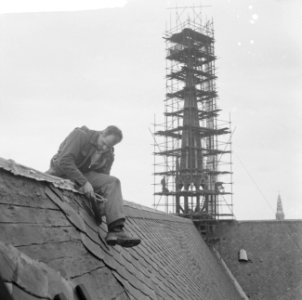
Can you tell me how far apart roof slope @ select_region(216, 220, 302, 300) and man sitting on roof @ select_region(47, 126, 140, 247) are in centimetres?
1974

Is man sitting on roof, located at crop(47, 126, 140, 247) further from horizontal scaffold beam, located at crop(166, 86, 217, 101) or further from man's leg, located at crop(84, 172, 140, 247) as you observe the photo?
horizontal scaffold beam, located at crop(166, 86, 217, 101)

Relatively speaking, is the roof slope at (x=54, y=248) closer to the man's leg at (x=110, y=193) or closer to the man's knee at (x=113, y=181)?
the man's leg at (x=110, y=193)

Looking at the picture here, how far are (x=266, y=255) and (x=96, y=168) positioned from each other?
21.7 meters

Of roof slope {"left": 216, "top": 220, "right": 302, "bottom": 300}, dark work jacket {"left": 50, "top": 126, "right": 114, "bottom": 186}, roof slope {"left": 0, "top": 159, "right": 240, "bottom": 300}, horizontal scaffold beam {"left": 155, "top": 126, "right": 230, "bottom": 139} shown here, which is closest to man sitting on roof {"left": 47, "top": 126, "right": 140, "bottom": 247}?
dark work jacket {"left": 50, "top": 126, "right": 114, "bottom": 186}

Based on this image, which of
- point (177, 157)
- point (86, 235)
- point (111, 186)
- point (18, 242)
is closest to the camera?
point (18, 242)

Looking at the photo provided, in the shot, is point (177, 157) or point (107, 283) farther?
point (177, 157)

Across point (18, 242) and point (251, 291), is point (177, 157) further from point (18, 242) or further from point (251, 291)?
point (18, 242)

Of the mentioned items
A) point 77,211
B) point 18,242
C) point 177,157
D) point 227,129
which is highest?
point 227,129

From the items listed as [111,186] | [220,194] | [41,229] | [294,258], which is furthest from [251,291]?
[41,229]

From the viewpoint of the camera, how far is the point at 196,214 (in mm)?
29031

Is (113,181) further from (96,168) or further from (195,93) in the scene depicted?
(195,93)

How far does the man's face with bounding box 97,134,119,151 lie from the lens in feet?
15.1

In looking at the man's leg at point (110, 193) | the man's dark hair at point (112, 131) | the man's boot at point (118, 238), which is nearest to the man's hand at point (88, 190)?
the man's leg at point (110, 193)

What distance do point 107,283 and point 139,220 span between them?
5.31 meters
